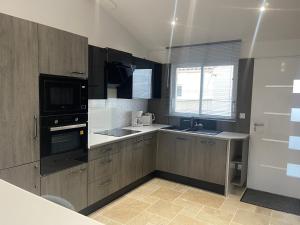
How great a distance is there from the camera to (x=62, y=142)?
7.77 feet

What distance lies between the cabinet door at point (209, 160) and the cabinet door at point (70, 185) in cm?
185

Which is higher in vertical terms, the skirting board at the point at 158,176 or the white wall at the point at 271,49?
the white wall at the point at 271,49

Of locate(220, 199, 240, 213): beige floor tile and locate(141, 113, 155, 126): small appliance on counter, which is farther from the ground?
locate(141, 113, 155, 126): small appliance on counter

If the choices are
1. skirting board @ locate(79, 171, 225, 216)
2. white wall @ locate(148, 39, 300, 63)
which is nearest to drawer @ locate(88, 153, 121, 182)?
skirting board @ locate(79, 171, 225, 216)

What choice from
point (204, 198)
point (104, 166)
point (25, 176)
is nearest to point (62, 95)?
point (25, 176)

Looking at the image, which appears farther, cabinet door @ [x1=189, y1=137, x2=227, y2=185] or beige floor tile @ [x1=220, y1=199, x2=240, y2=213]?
cabinet door @ [x1=189, y1=137, x2=227, y2=185]

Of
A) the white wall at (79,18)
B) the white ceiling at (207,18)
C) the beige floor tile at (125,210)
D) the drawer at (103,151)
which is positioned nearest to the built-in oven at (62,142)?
the drawer at (103,151)

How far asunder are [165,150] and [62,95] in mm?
2243

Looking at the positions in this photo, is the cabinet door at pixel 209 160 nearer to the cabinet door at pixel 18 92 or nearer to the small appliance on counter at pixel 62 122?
the small appliance on counter at pixel 62 122

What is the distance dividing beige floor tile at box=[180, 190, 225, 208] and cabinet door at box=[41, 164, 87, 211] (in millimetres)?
1576

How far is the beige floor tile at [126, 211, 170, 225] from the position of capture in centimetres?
273

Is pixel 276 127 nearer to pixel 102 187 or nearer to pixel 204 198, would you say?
pixel 204 198

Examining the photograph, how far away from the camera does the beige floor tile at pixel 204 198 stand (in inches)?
129

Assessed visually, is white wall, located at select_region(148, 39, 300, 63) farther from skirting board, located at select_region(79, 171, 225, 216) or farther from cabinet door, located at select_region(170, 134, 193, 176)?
skirting board, located at select_region(79, 171, 225, 216)
